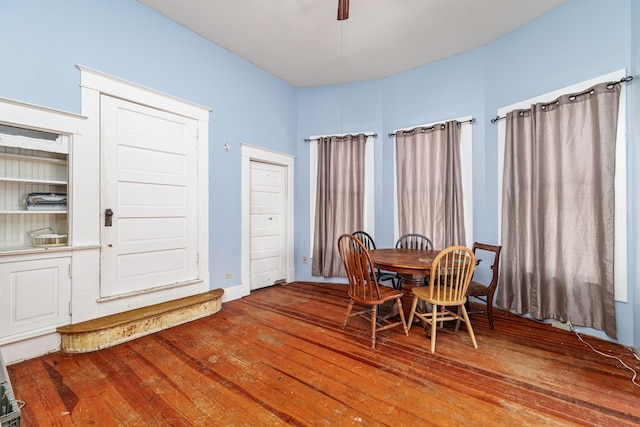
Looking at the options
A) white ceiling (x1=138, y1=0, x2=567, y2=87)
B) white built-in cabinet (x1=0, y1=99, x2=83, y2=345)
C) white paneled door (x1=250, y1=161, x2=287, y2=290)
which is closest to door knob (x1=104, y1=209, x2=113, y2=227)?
white built-in cabinet (x1=0, y1=99, x2=83, y2=345)

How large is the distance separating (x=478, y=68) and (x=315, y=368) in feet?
12.7

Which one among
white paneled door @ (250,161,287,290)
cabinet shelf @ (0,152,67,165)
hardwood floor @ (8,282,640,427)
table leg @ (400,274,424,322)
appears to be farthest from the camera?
white paneled door @ (250,161,287,290)

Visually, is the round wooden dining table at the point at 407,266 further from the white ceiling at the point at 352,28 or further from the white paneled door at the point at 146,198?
the white ceiling at the point at 352,28

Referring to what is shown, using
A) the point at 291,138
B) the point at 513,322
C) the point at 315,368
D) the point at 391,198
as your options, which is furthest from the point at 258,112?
the point at 513,322

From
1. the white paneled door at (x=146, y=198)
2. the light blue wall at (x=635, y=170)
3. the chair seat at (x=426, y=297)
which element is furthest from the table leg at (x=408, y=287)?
the white paneled door at (x=146, y=198)

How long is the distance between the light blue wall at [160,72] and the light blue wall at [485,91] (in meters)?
0.89

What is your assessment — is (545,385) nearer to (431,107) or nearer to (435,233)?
(435,233)

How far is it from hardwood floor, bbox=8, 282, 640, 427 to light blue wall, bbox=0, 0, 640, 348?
3.03 ft

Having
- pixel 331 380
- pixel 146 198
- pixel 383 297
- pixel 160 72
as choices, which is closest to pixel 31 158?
pixel 146 198

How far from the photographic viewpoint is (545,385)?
1.75 metres

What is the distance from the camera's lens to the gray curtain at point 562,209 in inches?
91.7

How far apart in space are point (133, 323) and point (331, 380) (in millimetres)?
1860

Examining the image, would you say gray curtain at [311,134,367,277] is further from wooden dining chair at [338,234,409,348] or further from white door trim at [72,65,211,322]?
white door trim at [72,65,211,322]

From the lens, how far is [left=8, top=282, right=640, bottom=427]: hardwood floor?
1488mm
